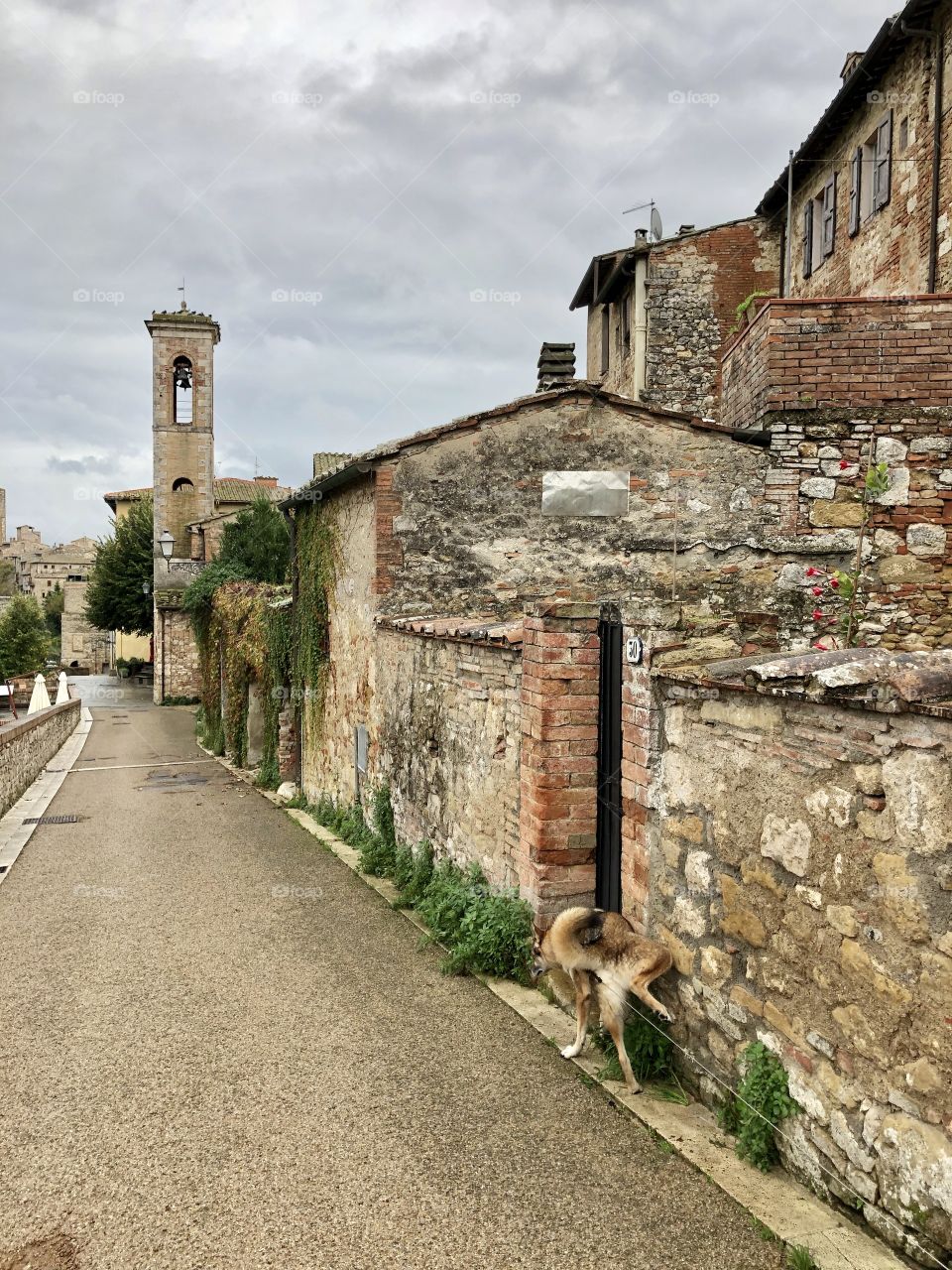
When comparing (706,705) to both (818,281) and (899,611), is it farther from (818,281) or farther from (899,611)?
(818,281)

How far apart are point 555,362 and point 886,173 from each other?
534cm

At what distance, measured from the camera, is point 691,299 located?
1614cm

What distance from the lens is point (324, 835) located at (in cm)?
1058

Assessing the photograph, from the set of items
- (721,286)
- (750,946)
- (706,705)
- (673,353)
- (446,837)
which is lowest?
(446,837)

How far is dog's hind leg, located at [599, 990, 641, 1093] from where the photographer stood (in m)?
4.32

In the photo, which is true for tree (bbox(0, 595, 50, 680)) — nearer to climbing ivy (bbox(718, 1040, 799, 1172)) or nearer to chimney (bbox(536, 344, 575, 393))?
chimney (bbox(536, 344, 575, 393))

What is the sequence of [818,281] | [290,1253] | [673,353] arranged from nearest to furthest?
[290,1253], [818,281], [673,353]

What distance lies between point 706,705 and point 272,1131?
2.79 metres

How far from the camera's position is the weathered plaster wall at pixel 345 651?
9750mm

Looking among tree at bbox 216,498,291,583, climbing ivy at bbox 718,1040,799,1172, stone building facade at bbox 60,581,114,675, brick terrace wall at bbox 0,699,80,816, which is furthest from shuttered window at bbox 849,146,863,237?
stone building facade at bbox 60,581,114,675

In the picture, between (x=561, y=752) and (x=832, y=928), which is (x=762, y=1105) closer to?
(x=832, y=928)

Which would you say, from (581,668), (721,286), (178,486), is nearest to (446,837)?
(581,668)

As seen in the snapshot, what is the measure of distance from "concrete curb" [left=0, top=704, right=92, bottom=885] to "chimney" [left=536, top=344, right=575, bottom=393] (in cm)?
816

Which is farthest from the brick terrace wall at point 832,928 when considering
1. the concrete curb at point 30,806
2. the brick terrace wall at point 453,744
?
the concrete curb at point 30,806
